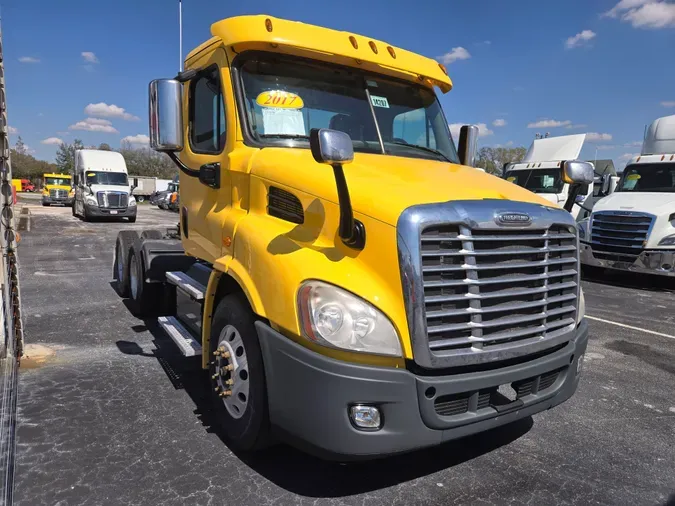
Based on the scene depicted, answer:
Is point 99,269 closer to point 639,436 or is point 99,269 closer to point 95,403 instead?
point 95,403

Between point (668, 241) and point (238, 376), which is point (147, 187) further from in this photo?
point (238, 376)

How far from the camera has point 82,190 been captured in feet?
76.3

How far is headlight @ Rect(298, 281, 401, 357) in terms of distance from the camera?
2371 mm

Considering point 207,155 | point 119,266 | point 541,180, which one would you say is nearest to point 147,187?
point 541,180

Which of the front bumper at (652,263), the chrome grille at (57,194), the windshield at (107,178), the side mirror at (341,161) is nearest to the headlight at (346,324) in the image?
the side mirror at (341,161)

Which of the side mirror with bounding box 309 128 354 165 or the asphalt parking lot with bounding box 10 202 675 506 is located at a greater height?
the side mirror with bounding box 309 128 354 165

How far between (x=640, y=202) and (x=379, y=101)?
28.5 ft

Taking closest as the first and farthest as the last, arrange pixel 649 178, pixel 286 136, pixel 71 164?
pixel 286 136, pixel 649 178, pixel 71 164

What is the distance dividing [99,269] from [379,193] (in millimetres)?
8796

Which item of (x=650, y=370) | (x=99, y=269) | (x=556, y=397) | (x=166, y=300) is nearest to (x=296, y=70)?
(x=556, y=397)

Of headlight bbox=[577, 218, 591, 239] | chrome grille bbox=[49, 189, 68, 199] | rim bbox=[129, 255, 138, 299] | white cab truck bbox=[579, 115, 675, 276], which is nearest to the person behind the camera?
rim bbox=[129, 255, 138, 299]

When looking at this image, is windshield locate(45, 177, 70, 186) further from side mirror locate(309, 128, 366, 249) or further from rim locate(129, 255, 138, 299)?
side mirror locate(309, 128, 366, 249)

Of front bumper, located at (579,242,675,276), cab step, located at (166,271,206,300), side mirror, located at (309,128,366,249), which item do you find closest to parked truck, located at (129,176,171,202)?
front bumper, located at (579,242,675,276)

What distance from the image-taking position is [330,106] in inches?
144
